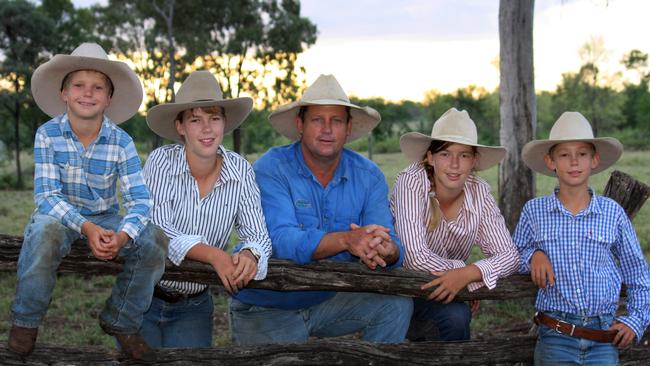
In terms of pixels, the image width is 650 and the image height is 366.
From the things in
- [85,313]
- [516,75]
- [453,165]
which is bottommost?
[85,313]

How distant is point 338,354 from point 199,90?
153 cm

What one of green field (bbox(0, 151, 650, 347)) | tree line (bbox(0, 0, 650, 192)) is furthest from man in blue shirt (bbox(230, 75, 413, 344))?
tree line (bbox(0, 0, 650, 192))

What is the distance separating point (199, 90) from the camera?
12.6 feet

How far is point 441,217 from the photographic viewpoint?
4.14 m

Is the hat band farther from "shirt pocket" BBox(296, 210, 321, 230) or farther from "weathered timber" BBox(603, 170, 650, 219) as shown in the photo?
"weathered timber" BBox(603, 170, 650, 219)

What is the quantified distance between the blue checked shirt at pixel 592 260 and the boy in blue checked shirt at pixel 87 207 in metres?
1.96

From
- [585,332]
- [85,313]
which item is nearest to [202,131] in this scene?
A: [585,332]

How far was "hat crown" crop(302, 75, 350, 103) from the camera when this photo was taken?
4.03 metres

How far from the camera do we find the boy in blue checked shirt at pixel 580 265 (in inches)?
145

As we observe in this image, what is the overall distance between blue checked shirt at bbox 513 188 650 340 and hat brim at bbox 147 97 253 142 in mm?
1665

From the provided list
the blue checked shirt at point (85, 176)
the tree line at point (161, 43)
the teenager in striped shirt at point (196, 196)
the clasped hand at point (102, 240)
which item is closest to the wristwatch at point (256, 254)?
the teenager in striped shirt at point (196, 196)

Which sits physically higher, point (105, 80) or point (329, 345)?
point (105, 80)

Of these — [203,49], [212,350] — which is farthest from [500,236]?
[203,49]

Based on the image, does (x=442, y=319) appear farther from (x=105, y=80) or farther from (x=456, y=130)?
(x=105, y=80)
